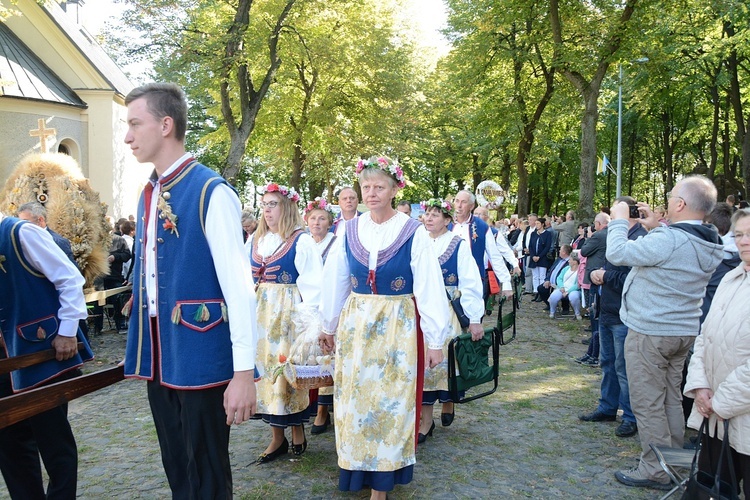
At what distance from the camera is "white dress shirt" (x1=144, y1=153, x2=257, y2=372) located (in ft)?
8.07

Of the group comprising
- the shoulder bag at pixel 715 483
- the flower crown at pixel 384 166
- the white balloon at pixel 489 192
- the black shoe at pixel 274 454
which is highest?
the white balloon at pixel 489 192

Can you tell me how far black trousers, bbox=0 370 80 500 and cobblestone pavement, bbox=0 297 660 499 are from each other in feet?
3.39

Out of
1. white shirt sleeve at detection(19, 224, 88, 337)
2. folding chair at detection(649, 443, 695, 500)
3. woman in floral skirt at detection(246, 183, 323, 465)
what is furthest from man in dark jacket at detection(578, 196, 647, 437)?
white shirt sleeve at detection(19, 224, 88, 337)

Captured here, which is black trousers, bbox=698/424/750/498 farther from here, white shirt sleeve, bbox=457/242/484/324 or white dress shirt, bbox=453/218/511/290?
white dress shirt, bbox=453/218/511/290

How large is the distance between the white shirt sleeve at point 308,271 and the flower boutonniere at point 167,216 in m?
2.48

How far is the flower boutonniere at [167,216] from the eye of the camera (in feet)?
8.37

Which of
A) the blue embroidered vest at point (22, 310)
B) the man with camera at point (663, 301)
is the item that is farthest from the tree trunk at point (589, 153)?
the blue embroidered vest at point (22, 310)

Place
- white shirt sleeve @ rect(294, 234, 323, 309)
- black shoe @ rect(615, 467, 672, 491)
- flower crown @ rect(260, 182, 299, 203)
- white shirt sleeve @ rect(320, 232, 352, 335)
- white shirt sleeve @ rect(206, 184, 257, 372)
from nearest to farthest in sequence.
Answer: white shirt sleeve @ rect(206, 184, 257, 372), white shirt sleeve @ rect(320, 232, 352, 335), black shoe @ rect(615, 467, 672, 491), white shirt sleeve @ rect(294, 234, 323, 309), flower crown @ rect(260, 182, 299, 203)

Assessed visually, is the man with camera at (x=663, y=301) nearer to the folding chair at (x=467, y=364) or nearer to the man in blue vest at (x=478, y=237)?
the folding chair at (x=467, y=364)

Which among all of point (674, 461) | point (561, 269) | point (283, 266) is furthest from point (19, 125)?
point (674, 461)

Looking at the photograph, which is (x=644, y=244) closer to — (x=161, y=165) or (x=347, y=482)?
(x=347, y=482)

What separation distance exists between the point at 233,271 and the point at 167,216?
372 millimetres

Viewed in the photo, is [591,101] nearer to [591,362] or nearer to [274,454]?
[591,362]

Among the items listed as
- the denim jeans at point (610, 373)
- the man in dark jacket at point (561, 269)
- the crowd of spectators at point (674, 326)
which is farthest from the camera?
the man in dark jacket at point (561, 269)
